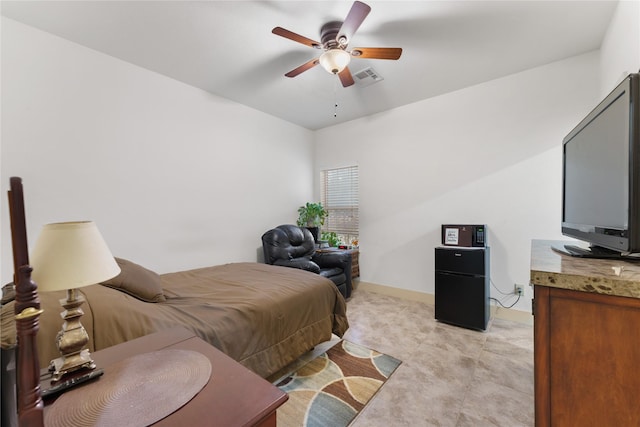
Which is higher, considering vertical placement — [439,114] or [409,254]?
[439,114]

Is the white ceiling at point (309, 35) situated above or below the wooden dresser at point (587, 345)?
above

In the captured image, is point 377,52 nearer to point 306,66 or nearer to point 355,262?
point 306,66

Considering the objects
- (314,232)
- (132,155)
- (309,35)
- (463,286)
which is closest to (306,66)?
(309,35)

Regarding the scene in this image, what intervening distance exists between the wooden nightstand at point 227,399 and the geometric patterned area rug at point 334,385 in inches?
37.7

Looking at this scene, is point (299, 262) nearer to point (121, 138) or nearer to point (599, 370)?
point (121, 138)

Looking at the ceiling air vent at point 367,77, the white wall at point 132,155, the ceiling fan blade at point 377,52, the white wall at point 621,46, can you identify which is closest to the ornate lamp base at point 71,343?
the white wall at point 132,155

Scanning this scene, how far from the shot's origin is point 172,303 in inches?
69.5

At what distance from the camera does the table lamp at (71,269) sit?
75 cm

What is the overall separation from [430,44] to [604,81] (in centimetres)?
160

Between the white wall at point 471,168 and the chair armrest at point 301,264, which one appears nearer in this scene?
Result: the white wall at point 471,168

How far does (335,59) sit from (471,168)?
2.21 meters

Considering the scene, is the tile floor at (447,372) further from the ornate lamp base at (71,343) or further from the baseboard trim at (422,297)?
the ornate lamp base at (71,343)

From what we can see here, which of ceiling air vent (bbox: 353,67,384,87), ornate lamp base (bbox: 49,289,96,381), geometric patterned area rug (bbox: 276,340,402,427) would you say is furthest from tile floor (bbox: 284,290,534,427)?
ceiling air vent (bbox: 353,67,384,87)

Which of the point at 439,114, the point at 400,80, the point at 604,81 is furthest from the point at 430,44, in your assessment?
the point at 604,81
